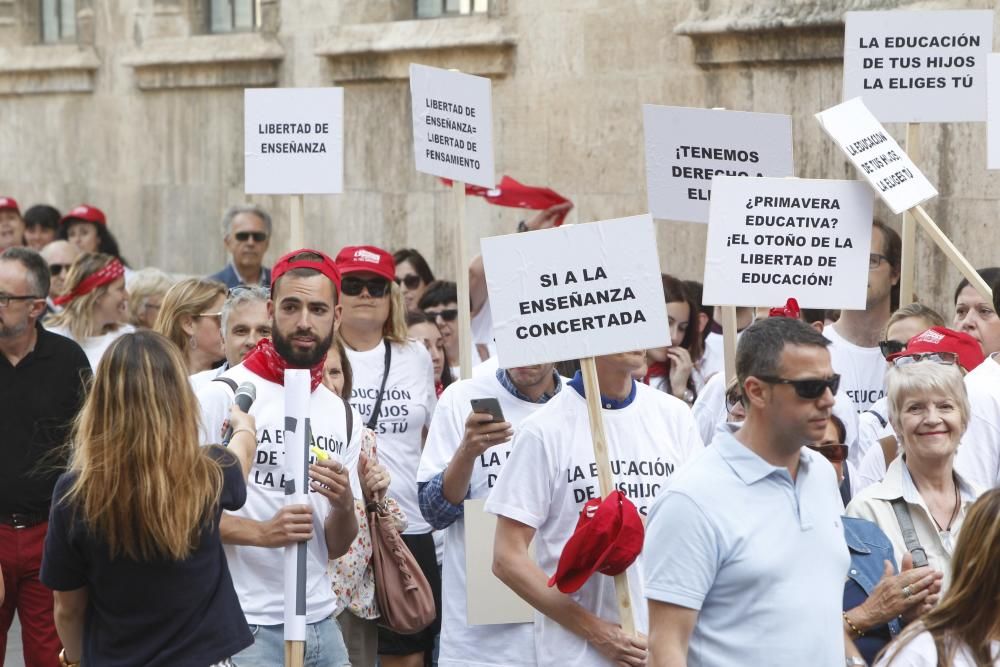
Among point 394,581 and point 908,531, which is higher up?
point 908,531

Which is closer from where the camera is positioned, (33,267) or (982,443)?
(982,443)

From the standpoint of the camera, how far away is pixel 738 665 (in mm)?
4207

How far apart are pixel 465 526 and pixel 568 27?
22.9 ft

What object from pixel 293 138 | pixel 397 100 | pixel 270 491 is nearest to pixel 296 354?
pixel 270 491

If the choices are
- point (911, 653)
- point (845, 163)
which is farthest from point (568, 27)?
point (911, 653)

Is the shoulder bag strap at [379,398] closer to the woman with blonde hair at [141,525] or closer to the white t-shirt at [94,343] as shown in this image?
the white t-shirt at [94,343]

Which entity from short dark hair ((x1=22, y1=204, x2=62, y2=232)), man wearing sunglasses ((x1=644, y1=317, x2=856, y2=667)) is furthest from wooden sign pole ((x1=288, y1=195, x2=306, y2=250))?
short dark hair ((x1=22, y1=204, x2=62, y2=232))

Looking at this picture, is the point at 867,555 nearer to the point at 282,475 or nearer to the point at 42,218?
the point at 282,475

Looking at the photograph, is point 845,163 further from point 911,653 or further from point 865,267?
point 911,653

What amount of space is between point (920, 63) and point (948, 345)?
169cm

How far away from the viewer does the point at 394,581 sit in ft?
20.8

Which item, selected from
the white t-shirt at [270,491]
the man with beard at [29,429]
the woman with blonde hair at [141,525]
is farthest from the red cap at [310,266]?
the man with beard at [29,429]

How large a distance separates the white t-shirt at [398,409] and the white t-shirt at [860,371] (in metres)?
1.69

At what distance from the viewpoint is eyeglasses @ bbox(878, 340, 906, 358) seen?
682 centimetres
